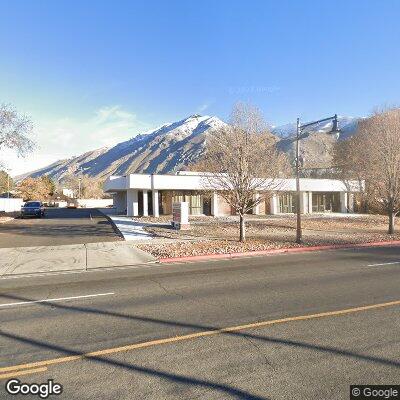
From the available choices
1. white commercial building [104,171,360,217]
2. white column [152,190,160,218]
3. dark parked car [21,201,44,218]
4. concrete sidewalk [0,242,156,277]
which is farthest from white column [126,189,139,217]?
concrete sidewalk [0,242,156,277]

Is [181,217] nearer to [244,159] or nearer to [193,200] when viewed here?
[244,159]

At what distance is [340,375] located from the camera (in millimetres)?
3914

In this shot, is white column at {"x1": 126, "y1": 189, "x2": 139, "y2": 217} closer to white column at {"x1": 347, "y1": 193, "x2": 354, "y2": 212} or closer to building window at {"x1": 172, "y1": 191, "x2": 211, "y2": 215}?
building window at {"x1": 172, "y1": 191, "x2": 211, "y2": 215}

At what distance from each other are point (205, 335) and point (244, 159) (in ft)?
37.4

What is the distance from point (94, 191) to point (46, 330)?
10788cm

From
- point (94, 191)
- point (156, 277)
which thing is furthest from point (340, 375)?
point (94, 191)

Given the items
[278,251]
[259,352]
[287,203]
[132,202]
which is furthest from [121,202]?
[259,352]

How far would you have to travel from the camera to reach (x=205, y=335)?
5.15 metres

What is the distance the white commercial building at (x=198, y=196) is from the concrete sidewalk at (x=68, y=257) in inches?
440

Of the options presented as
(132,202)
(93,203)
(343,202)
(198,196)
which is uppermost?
(198,196)

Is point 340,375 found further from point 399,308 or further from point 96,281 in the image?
point 96,281

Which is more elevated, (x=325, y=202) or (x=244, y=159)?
(x=244, y=159)

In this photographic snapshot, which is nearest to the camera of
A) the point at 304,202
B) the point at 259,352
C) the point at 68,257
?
the point at 259,352

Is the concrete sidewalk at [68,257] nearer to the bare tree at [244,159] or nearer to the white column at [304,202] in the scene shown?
the bare tree at [244,159]
